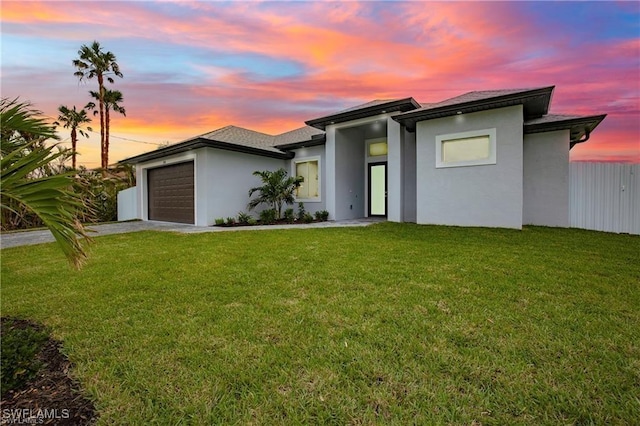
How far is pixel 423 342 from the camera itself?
103 inches

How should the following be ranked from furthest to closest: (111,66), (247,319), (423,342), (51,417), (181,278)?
(111,66), (181,278), (247,319), (423,342), (51,417)

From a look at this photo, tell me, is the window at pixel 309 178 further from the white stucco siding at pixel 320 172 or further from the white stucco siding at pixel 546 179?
the white stucco siding at pixel 546 179

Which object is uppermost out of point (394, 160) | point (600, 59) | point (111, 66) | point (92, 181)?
point (111, 66)

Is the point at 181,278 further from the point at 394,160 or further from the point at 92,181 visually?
the point at 394,160

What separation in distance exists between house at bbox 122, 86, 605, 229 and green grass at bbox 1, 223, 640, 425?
399 centimetres

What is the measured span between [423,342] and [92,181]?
326 centimetres

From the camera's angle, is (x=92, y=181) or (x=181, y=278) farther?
(x=181, y=278)

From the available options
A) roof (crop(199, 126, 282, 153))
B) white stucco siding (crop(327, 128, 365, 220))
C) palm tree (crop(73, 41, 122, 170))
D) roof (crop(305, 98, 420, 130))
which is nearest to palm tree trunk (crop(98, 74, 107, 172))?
palm tree (crop(73, 41, 122, 170))

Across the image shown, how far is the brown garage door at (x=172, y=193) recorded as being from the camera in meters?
13.2

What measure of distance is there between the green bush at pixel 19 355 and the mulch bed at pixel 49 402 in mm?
58

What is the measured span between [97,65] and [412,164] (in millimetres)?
21173

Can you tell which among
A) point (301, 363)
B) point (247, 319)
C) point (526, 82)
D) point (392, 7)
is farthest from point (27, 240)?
point (526, 82)

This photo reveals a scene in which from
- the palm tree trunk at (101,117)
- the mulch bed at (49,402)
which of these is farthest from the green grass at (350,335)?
the palm tree trunk at (101,117)

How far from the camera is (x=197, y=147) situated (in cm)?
1202
